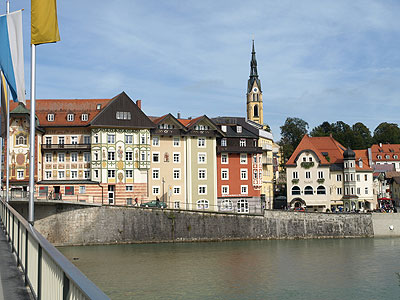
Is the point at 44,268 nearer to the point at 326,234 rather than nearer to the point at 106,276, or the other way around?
the point at 106,276

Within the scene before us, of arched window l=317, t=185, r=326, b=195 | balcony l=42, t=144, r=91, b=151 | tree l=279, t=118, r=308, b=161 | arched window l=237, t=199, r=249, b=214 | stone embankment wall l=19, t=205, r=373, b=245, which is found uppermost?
tree l=279, t=118, r=308, b=161

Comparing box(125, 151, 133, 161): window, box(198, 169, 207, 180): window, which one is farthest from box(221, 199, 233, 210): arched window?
box(125, 151, 133, 161): window

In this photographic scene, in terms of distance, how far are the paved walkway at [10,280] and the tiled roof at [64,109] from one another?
4847 cm

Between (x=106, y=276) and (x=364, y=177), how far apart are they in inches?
2031

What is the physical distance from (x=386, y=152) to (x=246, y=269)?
337 ft

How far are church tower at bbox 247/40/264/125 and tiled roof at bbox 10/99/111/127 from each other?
75092 mm

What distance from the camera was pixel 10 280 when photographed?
33.3 feet

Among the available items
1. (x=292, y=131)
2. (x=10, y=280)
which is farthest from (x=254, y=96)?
(x=10, y=280)

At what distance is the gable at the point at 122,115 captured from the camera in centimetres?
6009

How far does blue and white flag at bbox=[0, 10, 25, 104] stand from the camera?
16.7 meters

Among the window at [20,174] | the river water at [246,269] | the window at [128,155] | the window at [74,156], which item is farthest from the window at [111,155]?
the river water at [246,269]

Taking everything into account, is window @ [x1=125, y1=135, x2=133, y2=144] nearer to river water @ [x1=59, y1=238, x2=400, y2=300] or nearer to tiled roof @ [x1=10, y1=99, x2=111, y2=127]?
tiled roof @ [x1=10, y1=99, x2=111, y2=127]

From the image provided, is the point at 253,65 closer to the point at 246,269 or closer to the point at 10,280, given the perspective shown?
the point at 246,269

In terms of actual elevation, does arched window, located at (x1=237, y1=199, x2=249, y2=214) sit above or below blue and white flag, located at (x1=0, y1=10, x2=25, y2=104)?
below
